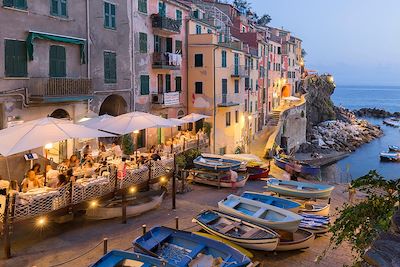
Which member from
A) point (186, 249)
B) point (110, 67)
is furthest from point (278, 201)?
point (110, 67)

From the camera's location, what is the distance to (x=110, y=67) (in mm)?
26594

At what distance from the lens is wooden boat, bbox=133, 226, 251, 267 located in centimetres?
1298

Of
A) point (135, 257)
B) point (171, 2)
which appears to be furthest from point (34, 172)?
point (171, 2)

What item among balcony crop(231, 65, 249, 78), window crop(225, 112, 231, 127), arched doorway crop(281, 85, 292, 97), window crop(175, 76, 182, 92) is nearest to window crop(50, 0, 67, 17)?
window crop(175, 76, 182, 92)

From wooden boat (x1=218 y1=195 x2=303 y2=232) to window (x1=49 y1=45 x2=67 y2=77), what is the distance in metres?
11.6

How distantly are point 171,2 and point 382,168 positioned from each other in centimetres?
4471

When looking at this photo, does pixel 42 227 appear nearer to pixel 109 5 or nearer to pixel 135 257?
pixel 135 257

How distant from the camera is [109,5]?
2616 centimetres

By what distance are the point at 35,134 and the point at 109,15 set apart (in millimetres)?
13896

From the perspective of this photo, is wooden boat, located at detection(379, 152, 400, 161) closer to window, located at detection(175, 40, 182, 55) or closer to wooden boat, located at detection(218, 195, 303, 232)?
window, located at detection(175, 40, 182, 55)

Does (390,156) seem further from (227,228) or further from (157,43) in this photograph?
(227,228)

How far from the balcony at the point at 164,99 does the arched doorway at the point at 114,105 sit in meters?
3.21

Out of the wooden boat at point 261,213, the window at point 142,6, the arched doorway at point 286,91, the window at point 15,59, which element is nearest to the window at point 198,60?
the window at point 142,6

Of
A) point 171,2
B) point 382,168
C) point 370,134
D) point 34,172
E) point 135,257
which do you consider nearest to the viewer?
point 135,257
